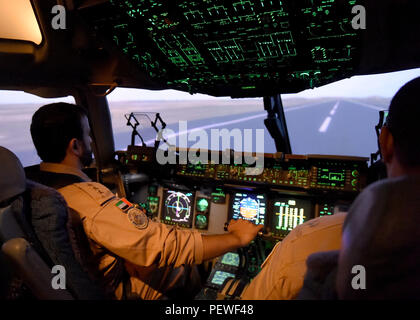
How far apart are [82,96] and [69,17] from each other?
40.1 inches

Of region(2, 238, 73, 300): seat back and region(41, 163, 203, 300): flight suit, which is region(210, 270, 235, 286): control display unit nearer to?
region(41, 163, 203, 300): flight suit

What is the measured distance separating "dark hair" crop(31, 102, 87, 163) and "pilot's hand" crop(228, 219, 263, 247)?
36.7 inches

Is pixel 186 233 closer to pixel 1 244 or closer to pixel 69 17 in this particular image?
pixel 1 244

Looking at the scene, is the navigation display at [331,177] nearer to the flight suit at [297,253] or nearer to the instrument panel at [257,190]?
the instrument panel at [257,190]

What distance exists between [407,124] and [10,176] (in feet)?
3.48

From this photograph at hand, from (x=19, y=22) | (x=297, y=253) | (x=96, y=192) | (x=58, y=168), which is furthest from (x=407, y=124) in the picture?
(x=19, y=22)

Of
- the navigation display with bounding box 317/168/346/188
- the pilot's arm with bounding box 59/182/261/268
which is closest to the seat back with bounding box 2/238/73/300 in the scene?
the pilot's arm with bounding box 59/182/261/268

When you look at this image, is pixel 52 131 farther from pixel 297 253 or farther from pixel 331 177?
pixel 331 177

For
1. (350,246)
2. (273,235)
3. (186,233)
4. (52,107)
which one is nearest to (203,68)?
(52,107)

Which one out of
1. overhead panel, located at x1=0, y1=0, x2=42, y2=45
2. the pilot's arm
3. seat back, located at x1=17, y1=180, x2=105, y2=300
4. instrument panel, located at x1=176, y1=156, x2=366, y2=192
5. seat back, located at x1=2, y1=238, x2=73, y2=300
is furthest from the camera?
instrument panel, located at x1=176, y1=156, x2=366, y2=192

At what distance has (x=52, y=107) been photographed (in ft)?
4.61

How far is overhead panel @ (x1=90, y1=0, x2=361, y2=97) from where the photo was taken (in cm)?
123

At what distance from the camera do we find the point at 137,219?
48.6 inches

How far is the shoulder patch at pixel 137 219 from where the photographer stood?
122 cm
